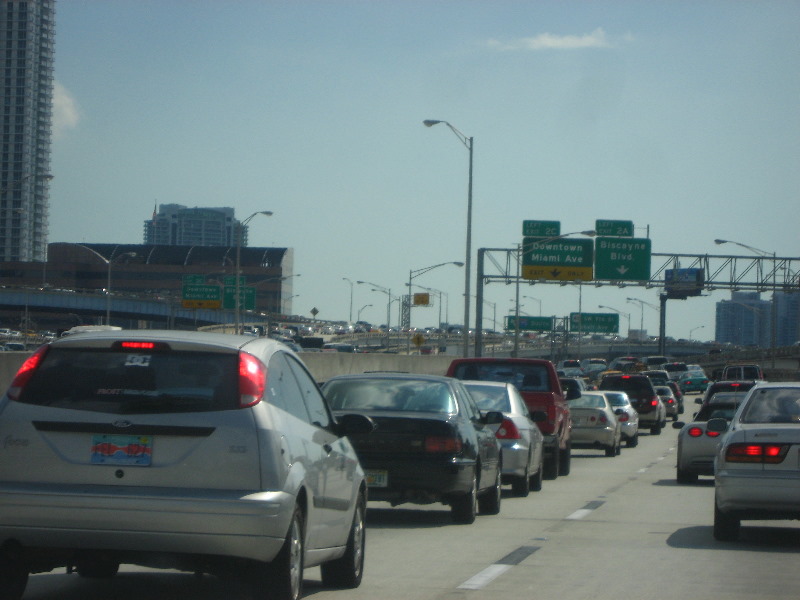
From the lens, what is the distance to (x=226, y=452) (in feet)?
23.4

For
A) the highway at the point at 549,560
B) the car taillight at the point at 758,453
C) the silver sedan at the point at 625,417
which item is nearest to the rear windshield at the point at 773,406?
the car taillight at the point at 758,453

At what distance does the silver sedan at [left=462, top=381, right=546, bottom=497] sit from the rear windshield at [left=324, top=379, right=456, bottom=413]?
3.36 m

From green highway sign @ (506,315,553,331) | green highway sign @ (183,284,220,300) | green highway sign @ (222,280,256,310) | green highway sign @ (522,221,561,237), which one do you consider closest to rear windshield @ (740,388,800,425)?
green highway sign @ (522,221,561,237)

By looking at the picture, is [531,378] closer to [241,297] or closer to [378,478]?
[378,478]

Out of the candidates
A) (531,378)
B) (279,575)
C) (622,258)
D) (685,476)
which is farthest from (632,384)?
(279,575)

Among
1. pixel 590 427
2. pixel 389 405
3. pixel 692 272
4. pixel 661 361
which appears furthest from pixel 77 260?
pixel 389 405

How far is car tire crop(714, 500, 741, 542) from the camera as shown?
12555 millimetres

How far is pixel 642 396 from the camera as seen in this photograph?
42.2 metres

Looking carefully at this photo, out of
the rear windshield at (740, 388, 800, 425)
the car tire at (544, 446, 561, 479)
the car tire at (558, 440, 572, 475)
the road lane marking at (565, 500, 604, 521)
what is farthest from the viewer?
the car tire at (558, 440, 572, 475)

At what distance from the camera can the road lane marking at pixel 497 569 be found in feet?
31.5

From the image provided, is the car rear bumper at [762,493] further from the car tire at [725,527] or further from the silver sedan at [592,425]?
the silver sedan at [592,425]

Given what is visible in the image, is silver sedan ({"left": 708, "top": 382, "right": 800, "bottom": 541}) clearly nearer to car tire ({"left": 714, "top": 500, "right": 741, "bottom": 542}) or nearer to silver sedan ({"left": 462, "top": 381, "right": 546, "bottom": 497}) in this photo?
car tire ({"left": 714, "top": 500, "right": 741, "bottom": 542})

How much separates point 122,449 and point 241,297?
264 feet

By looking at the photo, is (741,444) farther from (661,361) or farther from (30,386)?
(661,361)
